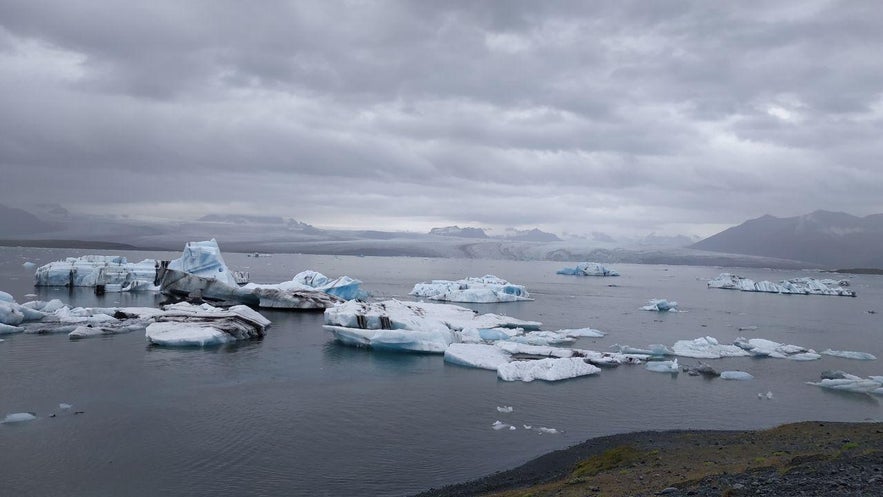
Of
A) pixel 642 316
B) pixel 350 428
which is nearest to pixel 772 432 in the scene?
pixel 350 428

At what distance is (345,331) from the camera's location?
59.2 feet

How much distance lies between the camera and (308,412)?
11016 millimetres

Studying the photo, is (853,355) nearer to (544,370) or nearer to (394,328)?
(544,370)

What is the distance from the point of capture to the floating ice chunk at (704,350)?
17.6 metres

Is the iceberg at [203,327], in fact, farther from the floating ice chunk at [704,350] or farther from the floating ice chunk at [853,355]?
the floating ice chunk at [853,355]

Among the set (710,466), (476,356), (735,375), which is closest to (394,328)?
(476,356)

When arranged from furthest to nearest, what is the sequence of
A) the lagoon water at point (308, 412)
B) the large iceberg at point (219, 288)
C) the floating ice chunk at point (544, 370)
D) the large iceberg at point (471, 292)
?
the large iceberg at point (471, 292) < the large iceberg at point (219, 288) < the floating ice chunk at point (544, 370) < the lagoon water at point (308, 412)

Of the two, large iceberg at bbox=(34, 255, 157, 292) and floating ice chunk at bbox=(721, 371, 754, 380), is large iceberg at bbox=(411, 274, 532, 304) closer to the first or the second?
large iceberg at bbox=(34, 255, 157, 292)

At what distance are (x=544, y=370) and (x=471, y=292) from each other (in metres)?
19.8

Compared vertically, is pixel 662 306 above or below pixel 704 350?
above

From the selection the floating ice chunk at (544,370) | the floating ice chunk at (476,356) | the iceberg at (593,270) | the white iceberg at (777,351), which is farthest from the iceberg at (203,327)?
the iceberg at (593,270)

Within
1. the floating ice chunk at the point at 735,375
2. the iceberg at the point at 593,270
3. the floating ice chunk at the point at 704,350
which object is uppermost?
the iceberg at the point at 593,270

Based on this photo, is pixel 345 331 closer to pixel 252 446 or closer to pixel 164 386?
pixel 164 386

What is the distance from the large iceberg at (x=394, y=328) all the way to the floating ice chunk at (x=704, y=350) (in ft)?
18.2
